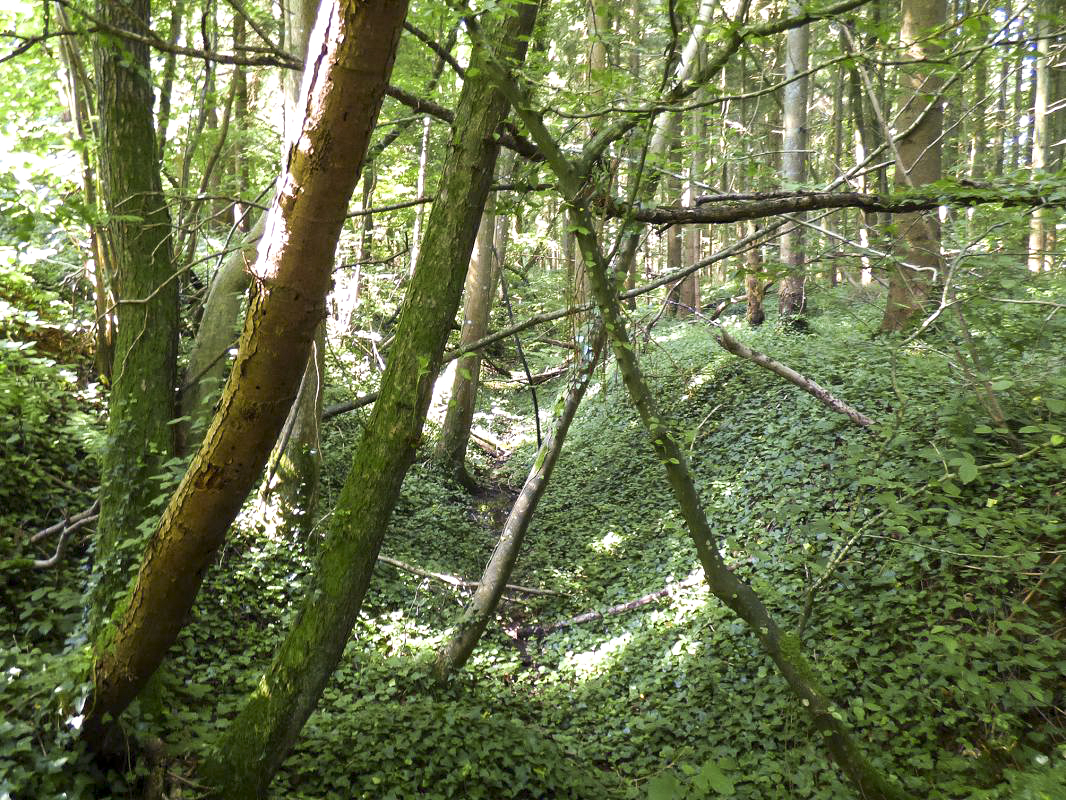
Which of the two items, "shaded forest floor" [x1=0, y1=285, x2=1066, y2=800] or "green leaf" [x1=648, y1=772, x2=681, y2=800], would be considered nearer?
"green leaf" [x1=648, y1=772, x2=681, y2=800]

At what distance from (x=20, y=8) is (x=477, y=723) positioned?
7.56m

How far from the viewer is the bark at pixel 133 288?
4090mm

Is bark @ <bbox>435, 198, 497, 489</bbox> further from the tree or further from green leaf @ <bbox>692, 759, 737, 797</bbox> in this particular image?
green leaf @ <bbox>692, 759, 737, 797</bbox>

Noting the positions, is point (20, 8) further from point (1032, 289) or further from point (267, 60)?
point (1032, 289)

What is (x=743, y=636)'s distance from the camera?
562 cm

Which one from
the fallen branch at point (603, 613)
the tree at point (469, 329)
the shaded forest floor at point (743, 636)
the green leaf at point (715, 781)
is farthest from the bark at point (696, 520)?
the tree at point (469, 329)

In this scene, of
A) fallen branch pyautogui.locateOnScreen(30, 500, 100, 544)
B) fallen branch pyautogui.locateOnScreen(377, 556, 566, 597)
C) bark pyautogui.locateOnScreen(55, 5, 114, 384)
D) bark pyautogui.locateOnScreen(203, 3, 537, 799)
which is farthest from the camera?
fallen branch pyautogui.locateOnScreen(377, 556, 566, 597)

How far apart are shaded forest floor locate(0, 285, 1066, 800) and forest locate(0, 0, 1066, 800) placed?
0.12ft

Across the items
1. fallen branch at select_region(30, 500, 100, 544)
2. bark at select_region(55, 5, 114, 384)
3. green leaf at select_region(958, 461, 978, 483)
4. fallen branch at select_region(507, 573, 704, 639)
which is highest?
bark at select_region(55, 5, 114, 384)

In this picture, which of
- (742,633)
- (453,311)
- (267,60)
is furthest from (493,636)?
(267,60)

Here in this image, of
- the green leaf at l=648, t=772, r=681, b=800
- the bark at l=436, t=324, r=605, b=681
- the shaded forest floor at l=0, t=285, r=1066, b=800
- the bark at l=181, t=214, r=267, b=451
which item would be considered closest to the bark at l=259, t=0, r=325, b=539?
the shaded forest floor at l=0, t=285, r=1066, b=800

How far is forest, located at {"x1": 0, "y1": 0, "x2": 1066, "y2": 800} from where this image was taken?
2705 millimetres

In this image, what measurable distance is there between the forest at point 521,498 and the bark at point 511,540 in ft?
0.12

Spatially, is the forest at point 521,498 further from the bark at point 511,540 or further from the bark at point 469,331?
the bark at point 469,331
